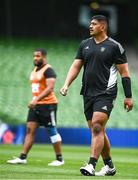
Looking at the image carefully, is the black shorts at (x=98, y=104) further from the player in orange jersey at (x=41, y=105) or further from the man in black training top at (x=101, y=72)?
the player in orange jersey at (x=41, y=105)

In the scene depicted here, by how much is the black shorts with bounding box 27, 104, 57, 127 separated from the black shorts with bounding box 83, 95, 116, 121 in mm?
3330

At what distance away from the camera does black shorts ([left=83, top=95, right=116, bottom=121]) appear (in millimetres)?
12597

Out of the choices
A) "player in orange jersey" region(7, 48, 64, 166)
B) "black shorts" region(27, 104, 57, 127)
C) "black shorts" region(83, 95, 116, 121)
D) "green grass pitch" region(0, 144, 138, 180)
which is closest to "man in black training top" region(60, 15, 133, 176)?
"black shorts" region(83, 95, 116, 121)

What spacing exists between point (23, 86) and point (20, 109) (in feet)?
12.7

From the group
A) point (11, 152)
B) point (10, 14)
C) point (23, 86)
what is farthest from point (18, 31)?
point (11, 152)

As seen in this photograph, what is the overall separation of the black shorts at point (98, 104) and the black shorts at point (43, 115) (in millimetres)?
3330

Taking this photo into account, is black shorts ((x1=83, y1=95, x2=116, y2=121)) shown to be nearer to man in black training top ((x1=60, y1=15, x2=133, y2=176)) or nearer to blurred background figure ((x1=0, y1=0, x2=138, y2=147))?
man in black training top ((x1=60, y1=15, x2=133, y2=176))

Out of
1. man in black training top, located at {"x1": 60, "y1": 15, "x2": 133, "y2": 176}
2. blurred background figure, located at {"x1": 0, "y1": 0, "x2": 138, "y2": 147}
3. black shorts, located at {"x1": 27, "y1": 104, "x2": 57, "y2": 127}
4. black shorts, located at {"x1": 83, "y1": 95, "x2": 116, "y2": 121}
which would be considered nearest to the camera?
black shorts, located at {"x1": 83, "y1": 95, "x2": 116, "y2": 121}

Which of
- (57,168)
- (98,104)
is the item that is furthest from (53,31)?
(98,104)

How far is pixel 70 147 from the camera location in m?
23.4

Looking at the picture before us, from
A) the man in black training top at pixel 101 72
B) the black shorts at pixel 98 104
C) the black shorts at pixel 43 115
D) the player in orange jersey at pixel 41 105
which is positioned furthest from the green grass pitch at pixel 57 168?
the black shorts at pixel 98 104

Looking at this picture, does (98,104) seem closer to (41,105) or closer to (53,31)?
(41,105)

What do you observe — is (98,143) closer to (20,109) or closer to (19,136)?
(19,136)

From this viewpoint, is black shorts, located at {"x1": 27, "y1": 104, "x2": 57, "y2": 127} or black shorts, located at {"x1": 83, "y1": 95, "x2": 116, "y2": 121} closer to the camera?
black shorts, located at {"x1": 83, "y1": 95, "x2": 116, "y2": 121}
